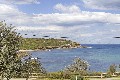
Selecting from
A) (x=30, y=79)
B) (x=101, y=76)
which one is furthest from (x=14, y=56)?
(x=101, y=76)

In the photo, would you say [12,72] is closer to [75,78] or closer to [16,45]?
[16,45]

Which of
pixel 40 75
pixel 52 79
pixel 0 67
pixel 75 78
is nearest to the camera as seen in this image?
→ pixel 0 67

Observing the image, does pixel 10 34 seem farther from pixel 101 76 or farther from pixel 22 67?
pixel 101 76

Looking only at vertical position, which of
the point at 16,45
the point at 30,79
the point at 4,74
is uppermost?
the point at 16,45

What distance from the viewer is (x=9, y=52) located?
3734cm

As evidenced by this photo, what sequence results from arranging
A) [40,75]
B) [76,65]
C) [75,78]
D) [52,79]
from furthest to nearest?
[76,65], [40,75], [52,79], [75,78]

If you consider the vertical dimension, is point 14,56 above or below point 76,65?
above

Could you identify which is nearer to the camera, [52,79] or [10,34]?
[10,34]

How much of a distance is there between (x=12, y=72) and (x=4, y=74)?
0.98 metres

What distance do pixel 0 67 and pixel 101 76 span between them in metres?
31.1

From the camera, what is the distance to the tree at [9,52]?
121 ft

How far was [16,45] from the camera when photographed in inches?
1492

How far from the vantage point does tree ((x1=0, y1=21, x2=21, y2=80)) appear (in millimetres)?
36750

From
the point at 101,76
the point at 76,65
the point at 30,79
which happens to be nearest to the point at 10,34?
the point at 30,79
